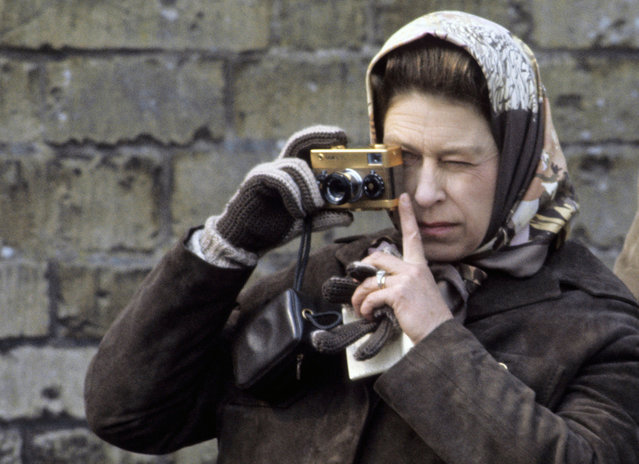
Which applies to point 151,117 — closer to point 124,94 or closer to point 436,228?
point 124,94

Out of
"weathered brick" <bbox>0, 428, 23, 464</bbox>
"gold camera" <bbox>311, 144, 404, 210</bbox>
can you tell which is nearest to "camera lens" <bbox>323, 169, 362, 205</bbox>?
"gold camera" <bbox>311, 144, 404, 210</bbox>

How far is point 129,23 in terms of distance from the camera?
337 centimetres

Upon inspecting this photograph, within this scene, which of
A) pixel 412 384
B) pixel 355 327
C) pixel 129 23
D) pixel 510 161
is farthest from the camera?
pixel 129 23

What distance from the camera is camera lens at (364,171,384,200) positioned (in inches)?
75.3

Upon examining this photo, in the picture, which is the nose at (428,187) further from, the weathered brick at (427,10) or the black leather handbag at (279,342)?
the weathered brick at (427,10)

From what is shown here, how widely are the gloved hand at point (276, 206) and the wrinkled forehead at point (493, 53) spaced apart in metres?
0.21

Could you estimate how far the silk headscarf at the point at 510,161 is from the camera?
1.94 meters

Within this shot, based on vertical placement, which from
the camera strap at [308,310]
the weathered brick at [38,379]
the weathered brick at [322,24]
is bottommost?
the weathered brick at [38,379]

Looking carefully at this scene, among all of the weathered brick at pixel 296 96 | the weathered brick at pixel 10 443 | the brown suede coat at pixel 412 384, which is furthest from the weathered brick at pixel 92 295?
the brown suede coat at pixel 412 384

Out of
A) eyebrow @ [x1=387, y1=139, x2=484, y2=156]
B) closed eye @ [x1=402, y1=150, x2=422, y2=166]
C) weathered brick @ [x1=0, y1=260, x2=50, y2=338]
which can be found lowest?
weathered brick @ [x1=0, y1=260, x2=50, y2=338]

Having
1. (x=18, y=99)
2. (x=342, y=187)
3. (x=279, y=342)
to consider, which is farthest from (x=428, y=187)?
(x=18, y=99)

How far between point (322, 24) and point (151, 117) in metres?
0.66

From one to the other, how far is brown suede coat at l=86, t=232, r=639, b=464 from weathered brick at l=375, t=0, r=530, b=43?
1.43 metres

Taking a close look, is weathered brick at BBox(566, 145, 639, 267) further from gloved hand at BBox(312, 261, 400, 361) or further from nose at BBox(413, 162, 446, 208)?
gloved hand at BBox(312, 261, 400, 361)
